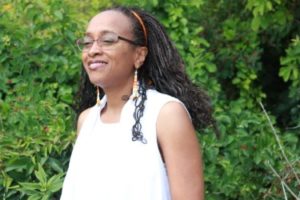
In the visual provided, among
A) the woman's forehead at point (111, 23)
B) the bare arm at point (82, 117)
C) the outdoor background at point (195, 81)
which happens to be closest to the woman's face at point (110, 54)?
the woman's forehead at point (111, 23)

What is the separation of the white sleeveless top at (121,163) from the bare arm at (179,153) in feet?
0.13

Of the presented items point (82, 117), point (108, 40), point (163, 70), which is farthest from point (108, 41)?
point (82, 117)

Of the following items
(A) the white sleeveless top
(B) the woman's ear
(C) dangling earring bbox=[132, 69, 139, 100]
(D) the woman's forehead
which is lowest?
(A) the white sleeveless top

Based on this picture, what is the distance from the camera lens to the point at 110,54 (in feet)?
8.46

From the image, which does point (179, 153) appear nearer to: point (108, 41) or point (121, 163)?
point (121, 163)

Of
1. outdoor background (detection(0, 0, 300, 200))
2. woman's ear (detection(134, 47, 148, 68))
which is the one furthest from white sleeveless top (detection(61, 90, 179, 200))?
outdoor background (detection(0, 0, 300, 200))

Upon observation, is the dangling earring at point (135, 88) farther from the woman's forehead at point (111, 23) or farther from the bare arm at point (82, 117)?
the bare arm at point (82, 117)

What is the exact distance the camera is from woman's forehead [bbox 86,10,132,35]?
2.61m

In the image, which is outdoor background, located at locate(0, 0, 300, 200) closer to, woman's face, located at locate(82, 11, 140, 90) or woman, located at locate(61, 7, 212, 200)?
woman, located at locate(61, 7, 212, 200)

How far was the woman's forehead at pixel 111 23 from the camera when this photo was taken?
261 cm

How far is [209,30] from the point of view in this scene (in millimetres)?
6086

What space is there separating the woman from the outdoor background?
2.24ft

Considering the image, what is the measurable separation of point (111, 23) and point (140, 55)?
0.50 feet

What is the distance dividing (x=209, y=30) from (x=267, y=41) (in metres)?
0.47
